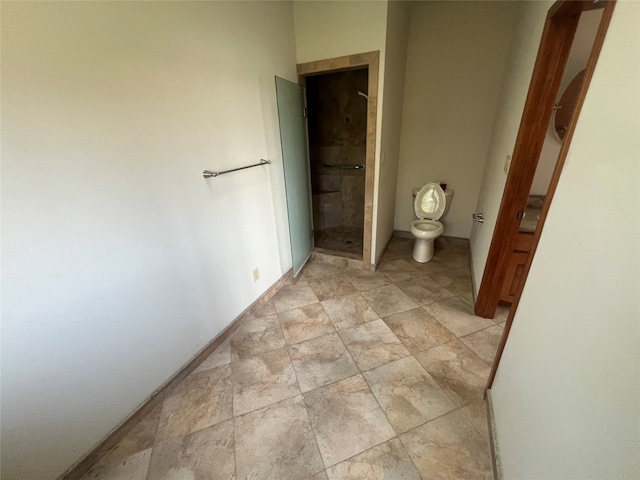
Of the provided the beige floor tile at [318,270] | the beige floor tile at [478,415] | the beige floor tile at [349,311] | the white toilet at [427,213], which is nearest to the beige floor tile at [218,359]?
the beige floor tile at [349,311]

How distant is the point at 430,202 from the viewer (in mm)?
2852

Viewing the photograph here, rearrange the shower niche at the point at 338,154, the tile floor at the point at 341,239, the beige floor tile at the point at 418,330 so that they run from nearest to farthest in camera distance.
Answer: the beige floor tile at the point at 418,330
the tile floor at the point at 341,239
the shower niche at the point at 338,154

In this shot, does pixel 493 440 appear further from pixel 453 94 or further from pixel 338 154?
pixel 338 154

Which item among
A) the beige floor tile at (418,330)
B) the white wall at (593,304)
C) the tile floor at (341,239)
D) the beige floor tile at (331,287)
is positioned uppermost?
the white wall at (593,304)

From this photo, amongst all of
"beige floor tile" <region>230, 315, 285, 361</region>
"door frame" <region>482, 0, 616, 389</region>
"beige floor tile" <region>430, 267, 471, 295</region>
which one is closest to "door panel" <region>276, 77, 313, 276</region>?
"beige floor tile" <region>230, 315, 285, 361</region>

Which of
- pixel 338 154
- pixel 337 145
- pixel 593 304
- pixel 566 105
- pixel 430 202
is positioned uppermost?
pixel 566 105

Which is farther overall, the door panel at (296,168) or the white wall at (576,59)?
the door panel at (296,168)

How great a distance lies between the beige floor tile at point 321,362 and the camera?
5.02 ft

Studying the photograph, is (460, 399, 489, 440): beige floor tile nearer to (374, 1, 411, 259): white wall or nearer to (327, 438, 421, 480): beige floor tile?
(327, 438, 421, 480): beige floor tile

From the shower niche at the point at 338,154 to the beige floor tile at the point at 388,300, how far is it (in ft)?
2.82

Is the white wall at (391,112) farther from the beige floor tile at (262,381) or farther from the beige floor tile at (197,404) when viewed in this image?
the beige floor tile at (197,404)

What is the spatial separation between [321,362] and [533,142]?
6.11 ft

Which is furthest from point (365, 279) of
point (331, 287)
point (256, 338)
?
point (256, 338)

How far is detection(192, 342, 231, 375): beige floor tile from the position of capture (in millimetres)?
1645
